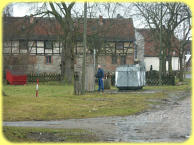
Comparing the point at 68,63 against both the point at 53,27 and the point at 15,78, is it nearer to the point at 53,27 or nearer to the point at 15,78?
the point at 53,27

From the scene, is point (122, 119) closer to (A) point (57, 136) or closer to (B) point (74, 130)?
(B) point (74, 130)

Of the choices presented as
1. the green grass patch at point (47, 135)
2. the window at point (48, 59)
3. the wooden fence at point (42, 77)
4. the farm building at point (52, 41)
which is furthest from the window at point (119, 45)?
the green grass patch at point (47, 135)

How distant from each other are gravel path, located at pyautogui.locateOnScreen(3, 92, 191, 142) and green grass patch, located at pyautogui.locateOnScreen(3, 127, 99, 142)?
1.18ft

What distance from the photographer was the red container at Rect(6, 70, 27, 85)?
146ft

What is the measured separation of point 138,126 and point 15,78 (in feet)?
114

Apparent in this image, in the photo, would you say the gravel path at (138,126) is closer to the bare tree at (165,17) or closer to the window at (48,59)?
the bare tree at (165,17)

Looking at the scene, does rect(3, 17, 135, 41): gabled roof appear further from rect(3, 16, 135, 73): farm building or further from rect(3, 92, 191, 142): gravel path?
rect(3, 92, 191, 142): gravel path

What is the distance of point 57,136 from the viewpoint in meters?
10.1

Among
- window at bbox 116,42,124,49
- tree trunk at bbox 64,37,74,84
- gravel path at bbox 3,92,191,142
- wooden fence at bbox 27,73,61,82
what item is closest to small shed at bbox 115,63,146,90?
tree trunk at bbox 64,37,74,84

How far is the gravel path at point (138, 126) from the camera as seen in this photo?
9.91 metres

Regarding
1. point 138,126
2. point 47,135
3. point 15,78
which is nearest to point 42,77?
point 15,78

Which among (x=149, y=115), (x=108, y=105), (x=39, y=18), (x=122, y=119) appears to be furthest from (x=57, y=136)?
(x=39, y=18)

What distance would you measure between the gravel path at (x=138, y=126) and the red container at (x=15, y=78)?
1226 inches

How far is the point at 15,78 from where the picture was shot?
4503 cm
